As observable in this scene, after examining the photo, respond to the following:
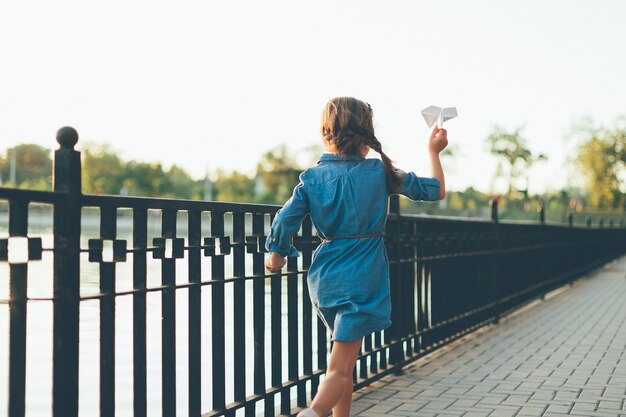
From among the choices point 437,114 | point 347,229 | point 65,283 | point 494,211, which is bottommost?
point 65,283

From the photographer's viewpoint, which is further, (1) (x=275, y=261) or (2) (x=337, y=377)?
(1) (x=275, y=261)

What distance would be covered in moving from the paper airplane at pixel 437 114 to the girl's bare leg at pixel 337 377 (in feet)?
3.27

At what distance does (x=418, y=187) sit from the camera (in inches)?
144

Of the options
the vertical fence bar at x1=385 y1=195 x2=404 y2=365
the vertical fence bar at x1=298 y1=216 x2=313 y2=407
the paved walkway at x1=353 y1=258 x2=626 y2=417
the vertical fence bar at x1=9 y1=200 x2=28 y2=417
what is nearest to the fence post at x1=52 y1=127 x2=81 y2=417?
the vertical fence bar at x1=9 y1=200 x2=28 y2=417

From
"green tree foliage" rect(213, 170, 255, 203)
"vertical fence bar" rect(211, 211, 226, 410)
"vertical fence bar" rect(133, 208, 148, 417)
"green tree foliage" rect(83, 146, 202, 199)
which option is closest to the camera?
"vertical fence bar" rect(133, 208, 148, 417)

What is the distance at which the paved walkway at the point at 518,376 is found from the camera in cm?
527

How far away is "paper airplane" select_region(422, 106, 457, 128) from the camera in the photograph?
11.9 ft

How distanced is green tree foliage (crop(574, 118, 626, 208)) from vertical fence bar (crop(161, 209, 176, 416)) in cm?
7845

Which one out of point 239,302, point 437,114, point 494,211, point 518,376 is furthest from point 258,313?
point 494,211

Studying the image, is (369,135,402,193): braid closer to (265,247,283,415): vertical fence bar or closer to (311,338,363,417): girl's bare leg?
(311,338,363,417): girl's bare leg

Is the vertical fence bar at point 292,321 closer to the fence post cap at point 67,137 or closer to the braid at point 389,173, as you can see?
the braid at point 389,173

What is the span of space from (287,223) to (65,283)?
981mm

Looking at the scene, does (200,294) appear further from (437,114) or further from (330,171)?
(437,114)

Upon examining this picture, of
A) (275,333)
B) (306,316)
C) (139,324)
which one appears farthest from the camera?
(306,316)
